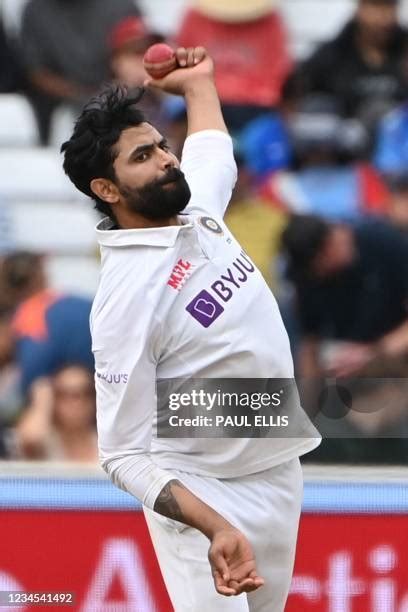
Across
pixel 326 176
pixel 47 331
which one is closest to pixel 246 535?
pixel 47 331

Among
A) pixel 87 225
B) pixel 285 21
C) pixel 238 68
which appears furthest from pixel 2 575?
pixel 285 21

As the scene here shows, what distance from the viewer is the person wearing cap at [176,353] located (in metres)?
3.43

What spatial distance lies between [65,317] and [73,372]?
295mm

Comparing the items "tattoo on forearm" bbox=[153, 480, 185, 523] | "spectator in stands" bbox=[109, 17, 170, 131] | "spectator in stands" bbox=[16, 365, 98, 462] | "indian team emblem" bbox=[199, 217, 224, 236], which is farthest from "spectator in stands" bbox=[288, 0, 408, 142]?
"tattoo on forearm" bbox=[153, 480, 185, 523]

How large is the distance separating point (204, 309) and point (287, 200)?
3.60m

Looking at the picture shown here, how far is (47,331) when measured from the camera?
5988mm

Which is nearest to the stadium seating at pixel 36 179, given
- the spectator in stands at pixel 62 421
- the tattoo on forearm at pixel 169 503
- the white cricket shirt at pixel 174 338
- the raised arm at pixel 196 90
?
the spectator in stands at pixel 62 421

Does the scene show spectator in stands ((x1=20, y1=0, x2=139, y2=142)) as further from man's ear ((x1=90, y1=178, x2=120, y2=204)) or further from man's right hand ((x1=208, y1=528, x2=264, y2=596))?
man's right hand ((x1=208, y1=528, x2=264, y2=596))

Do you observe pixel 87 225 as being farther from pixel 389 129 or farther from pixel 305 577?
pixel 305 577

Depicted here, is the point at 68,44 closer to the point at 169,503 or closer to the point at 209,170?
the point at 209,170

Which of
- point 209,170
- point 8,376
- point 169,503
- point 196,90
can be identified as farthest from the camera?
point 8,376

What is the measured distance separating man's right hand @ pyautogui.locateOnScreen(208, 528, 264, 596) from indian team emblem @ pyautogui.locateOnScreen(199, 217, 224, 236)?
2.59 feet

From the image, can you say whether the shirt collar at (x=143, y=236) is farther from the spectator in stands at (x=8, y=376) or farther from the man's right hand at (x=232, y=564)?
the spectator in stands at (x=8, y=376)

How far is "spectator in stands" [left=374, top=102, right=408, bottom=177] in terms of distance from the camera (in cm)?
720
